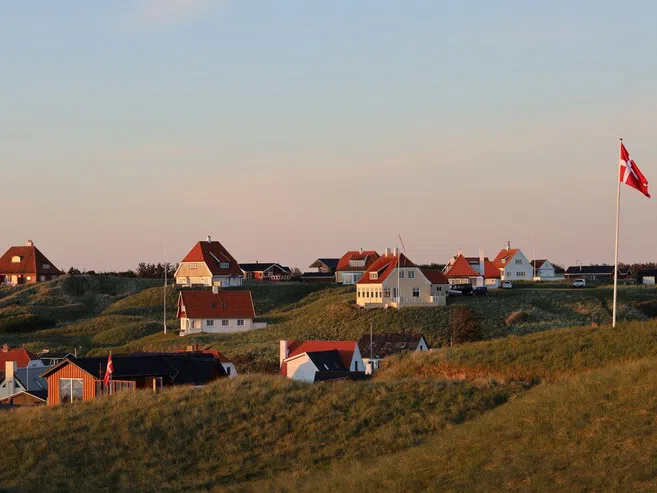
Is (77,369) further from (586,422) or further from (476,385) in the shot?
(586,422)

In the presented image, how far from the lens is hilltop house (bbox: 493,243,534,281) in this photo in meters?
139

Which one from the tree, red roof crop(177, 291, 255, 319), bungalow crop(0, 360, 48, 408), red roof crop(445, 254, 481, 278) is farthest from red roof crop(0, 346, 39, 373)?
red roof crop(445, 254, 481, 278)

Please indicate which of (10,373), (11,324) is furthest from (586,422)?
(11,324)

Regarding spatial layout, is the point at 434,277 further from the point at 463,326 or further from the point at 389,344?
the point at 389,344

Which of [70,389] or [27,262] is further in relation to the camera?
[27,262]

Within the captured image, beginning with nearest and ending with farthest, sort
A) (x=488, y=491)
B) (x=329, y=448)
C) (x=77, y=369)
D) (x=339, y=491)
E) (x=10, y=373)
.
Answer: (x=488, y=491) → (x=339, y=491) → (x=329, y=448) → (x=77, y=369) → (x=10, y=373)

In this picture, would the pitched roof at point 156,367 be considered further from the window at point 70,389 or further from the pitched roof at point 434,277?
the pitched roof at point 434,277

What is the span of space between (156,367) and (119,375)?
8.66ft

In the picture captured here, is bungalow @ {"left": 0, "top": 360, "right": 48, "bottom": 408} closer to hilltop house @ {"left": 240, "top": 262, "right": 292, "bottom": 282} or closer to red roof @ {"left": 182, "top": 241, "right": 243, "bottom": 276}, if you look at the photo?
red roof @ {"left": 182, "top": 241, "right": 243, "bottom": 276}

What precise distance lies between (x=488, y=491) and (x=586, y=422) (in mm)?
5210

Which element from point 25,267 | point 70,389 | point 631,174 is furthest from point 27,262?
point 631,174

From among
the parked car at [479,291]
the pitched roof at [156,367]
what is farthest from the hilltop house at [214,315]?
the pitched roof at [156,367]

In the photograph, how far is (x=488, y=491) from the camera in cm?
2312

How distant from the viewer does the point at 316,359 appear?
64938 millimetres
